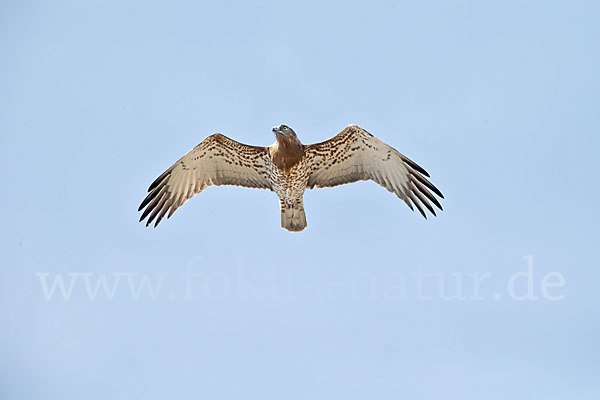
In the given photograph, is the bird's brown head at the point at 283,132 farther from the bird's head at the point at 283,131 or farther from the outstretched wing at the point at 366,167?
the outstretched wing at the point at 366,167

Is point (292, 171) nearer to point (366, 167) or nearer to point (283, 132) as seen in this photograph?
point (283, 132)

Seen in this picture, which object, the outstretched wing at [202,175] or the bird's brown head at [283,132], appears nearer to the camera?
the bird's brown head at [283,132]

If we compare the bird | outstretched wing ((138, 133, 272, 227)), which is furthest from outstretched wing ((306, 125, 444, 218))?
outstretched wing ((138, 133, 272, 227))

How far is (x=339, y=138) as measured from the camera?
1609 cm

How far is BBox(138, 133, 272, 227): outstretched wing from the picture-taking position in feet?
54.4

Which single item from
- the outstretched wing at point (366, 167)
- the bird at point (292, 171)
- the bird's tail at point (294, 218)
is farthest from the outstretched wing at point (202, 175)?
the outstretched wing at point (366, 167)

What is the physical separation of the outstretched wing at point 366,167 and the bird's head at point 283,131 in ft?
2.39

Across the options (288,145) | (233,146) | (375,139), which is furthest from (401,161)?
(233,146)

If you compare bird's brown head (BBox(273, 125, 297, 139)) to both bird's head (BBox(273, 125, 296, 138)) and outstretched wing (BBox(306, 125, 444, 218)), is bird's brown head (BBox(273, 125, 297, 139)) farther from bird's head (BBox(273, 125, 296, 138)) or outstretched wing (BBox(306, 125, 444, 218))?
outstretched wing (BBox(306, 125, 444, 218))

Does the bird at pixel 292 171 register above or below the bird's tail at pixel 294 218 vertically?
above

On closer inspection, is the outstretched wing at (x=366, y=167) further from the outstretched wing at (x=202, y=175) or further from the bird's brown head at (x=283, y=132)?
the outstretched wing at (x=202, y=175)

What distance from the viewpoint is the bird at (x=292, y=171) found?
1609cm

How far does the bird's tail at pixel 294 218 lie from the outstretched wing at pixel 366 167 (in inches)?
21.1

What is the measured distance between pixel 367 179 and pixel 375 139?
3.22ft
